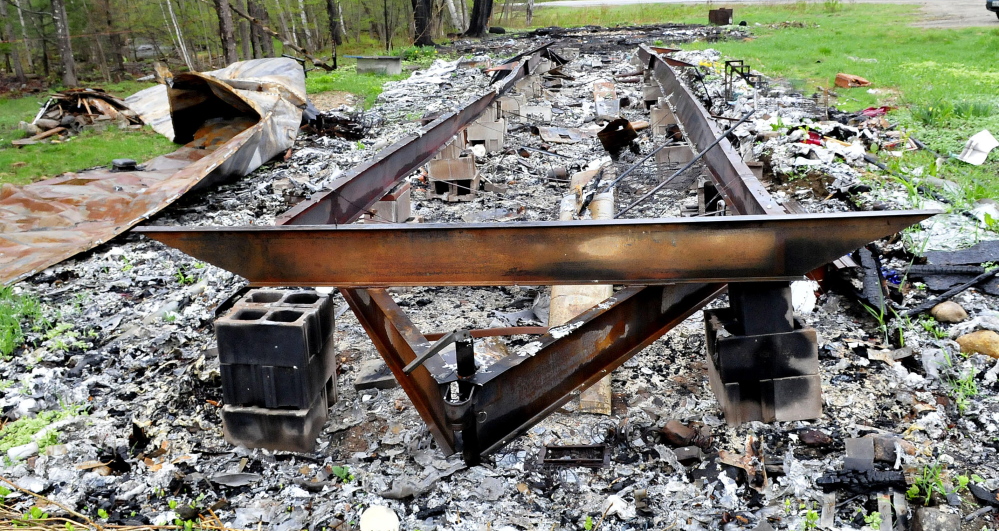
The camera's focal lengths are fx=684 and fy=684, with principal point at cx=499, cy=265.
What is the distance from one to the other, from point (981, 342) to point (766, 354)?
4.69 ft

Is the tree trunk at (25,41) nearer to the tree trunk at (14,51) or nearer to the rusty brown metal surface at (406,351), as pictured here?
the tree trunk at (14,51)

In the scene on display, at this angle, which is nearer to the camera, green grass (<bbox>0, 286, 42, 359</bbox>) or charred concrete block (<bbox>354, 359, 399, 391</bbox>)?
charred concrete block (<bbox>354, 359, 399, 391</bbox>)

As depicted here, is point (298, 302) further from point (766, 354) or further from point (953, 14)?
point (953, 14)

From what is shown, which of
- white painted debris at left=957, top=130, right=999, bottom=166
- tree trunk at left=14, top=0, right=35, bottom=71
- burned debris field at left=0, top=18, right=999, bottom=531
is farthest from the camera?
tree trunk at left=14, top=0, right=35, bottom=71

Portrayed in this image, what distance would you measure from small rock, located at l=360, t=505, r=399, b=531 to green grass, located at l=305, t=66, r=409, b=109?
35.4ft

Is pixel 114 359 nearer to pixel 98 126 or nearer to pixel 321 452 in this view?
pixel 321 452

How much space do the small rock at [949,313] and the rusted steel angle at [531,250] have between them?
157 cm

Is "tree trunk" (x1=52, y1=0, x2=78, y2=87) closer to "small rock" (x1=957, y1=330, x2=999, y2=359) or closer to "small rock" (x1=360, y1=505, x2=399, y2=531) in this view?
"small rock" (x1=360, y1=505, x2=399, y2=531)

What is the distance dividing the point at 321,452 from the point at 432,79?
14064 millimetres

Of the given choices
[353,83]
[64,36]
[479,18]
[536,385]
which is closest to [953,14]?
[479,18]

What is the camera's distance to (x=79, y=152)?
10281 mm

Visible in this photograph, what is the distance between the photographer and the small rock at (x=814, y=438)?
291 cm

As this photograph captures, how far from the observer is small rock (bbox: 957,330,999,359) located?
346 cm

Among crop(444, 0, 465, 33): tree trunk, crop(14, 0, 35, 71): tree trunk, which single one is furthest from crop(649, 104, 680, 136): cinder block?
crop(444, 0, 465, 33): tree trunk
